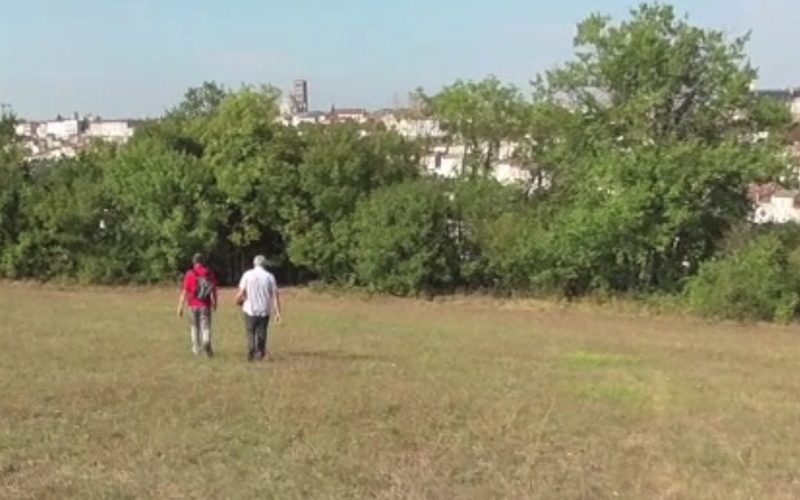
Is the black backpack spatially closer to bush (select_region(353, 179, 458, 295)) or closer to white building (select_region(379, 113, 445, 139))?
bush (select_region(353, 179, 458, 295))

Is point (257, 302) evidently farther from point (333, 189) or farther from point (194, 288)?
point (333, 189)

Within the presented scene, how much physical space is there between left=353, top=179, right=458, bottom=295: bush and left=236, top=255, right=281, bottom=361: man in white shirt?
28.1 metres

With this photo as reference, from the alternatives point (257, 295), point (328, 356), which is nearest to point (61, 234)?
point (328, 356)

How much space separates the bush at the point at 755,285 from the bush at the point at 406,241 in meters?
11.1

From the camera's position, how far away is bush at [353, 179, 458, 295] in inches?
1916

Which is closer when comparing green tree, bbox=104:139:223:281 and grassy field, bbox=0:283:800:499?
grassy field, bbox=0:283:800:499

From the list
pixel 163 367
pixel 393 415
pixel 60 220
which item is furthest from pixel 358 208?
pixel 393 415

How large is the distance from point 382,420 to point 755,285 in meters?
32.4

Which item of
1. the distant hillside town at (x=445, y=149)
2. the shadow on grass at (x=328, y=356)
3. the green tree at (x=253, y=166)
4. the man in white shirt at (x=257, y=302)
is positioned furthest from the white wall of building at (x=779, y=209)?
the man in white shirt at (x=257, y=302)

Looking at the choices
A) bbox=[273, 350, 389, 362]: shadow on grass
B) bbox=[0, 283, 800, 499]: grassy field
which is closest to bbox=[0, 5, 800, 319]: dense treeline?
bbox=[0, 283, 800, 499]: grassy field

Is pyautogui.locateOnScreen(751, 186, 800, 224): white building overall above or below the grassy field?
above

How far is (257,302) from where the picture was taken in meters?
19.9

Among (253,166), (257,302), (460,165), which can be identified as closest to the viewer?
(257,302)

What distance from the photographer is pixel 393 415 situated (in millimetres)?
14445
